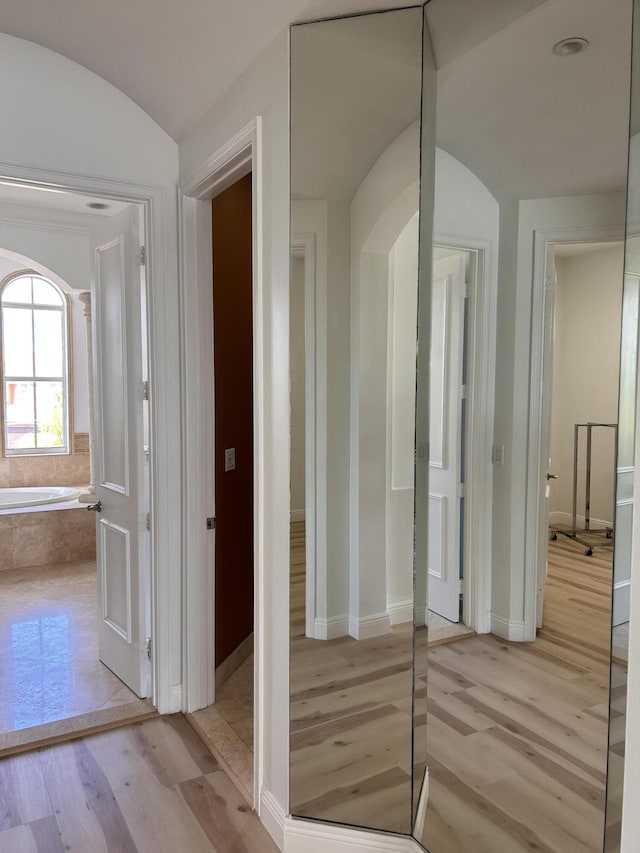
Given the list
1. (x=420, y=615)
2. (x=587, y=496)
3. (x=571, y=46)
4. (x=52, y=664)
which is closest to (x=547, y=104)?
(x=571, y=46)

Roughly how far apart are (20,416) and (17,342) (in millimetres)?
784

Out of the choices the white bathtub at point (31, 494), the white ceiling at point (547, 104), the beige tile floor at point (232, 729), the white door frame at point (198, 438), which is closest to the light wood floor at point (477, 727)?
the beige tile floor at point (232, 729)

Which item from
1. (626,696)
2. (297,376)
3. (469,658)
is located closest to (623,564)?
(626,696)

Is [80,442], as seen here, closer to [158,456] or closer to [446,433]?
[158,456]

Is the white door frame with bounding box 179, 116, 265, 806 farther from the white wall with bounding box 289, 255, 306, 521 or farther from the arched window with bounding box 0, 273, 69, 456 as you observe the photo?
the arched window with bounding box 0, 273, 69, 456

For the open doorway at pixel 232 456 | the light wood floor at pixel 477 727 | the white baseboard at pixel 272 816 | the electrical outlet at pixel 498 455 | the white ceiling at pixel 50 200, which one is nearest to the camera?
the light wood floor at pixel 477 727

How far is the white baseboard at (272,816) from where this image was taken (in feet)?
6.47

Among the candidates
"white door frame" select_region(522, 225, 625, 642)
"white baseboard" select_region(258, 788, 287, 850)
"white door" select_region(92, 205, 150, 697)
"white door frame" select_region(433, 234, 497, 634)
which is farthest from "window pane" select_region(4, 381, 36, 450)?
"white door frame" select_region(522, 225, 625, 642)

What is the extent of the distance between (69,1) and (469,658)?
2317 millimetres

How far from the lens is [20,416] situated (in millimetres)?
6617

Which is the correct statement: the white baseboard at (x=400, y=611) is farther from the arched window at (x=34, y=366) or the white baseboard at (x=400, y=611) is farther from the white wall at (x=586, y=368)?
the arched window at (x=34, y=366)

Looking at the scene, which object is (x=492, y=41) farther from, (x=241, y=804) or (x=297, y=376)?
(x=241, y=804)

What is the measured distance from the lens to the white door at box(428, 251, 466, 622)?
1.56m

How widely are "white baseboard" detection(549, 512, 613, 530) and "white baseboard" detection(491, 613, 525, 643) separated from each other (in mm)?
279
